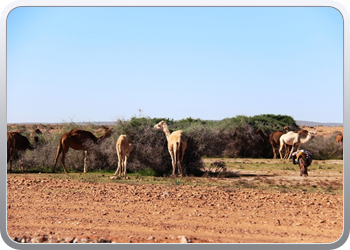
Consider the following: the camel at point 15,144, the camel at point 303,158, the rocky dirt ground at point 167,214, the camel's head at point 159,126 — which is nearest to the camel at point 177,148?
the camel's head at point 159,126

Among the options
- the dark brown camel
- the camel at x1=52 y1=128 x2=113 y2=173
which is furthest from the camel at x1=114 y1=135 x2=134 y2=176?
the dark brown camel

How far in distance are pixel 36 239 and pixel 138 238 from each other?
1705mm

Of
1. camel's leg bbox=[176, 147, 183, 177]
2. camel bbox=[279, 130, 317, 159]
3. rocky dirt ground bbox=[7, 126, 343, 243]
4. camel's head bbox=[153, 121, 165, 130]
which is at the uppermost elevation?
camel's head bbox=[153, 121, 165, 130]

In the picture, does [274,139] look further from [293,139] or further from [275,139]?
[293,139]

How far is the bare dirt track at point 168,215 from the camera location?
7.68 m

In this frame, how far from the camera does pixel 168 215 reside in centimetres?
934

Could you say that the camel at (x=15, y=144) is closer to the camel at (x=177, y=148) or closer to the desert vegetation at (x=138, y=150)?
the desert vegetation at (x=138, y=150)

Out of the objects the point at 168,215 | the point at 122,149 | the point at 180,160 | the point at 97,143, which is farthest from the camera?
the point at 97,143

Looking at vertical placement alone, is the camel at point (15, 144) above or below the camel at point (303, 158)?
above

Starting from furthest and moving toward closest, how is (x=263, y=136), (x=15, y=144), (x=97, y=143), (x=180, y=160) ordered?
(x=263, y=136) → (x=97, y=143) → (x=15, y=144) → (x=180, y=160)

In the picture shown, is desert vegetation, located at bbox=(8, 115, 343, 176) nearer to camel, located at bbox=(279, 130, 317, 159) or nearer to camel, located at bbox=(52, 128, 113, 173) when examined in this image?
camel, located at bbox=(52, 128, 113, 173)

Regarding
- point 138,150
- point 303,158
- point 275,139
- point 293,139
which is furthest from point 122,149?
point 275,139

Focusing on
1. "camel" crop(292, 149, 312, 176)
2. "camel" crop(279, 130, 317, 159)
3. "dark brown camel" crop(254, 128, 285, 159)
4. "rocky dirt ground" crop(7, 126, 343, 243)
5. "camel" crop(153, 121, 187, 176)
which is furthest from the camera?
"dark brown camel" crop(254, 128, 285, 159)

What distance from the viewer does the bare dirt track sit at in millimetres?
7684
